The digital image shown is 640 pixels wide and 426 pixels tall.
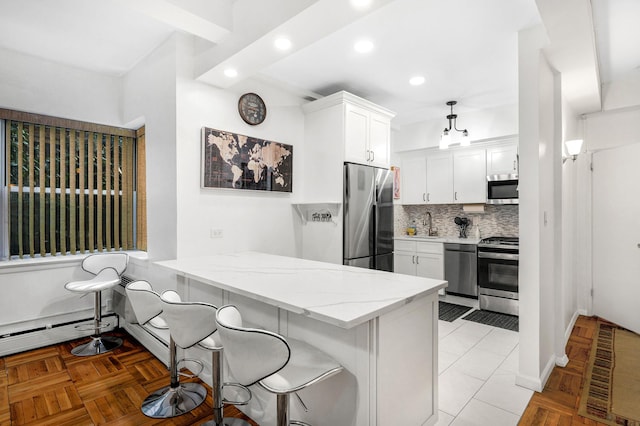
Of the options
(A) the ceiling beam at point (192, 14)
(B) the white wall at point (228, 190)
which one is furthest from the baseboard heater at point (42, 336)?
(A) the ceiling beam at point (192, 14)

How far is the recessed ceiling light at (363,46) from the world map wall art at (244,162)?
1.20m

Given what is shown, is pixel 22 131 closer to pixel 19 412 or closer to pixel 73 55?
pixel 73 55

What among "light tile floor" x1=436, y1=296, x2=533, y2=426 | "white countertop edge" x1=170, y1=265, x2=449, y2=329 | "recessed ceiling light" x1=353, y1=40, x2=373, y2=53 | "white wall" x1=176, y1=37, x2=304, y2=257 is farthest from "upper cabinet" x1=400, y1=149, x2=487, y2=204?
"white countertop edge" x1=170, y1=265, x2=449, y2=329

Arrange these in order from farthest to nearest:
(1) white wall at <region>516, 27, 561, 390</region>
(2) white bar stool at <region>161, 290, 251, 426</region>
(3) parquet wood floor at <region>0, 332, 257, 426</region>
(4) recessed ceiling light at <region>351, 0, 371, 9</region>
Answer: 1. (1) white wall at <region>516, 27, 561, 390</region>
2. (3) parquet wood floor at <region>0, 332, 257, 426</region>
3. (4) recessed ceiling light at <region>351, 0, 371, 9</region>
4. (2) white bar stool at <region>161, 290, 251, 426</region>

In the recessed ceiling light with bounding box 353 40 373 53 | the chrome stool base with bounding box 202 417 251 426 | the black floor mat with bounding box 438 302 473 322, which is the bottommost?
the black floor mat with bounding box 438 302 473 322

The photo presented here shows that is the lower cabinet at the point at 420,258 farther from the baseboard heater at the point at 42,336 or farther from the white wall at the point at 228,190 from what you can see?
the baseboard heater at the point at 42,336

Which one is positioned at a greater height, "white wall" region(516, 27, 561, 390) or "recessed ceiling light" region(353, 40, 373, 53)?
"recessed ceiling light" region(353, 40, 373, 53)

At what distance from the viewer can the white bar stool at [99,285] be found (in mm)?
2984

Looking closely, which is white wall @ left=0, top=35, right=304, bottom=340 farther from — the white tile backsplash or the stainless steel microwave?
the stainless steel microwave

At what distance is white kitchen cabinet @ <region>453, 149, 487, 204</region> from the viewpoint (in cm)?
454

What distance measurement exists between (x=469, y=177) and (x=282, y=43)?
3.43m

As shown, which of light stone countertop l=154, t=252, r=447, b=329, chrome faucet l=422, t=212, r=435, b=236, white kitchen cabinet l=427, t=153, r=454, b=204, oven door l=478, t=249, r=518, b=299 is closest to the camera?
light stone countertop l=154, t=252, r=447, b=329

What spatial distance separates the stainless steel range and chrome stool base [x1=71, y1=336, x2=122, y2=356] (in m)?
4.12

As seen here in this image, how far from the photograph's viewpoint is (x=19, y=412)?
2123mm
